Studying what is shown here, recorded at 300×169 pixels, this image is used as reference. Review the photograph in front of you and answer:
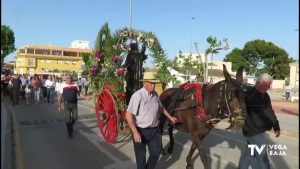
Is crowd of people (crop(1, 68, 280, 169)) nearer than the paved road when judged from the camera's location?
Yes

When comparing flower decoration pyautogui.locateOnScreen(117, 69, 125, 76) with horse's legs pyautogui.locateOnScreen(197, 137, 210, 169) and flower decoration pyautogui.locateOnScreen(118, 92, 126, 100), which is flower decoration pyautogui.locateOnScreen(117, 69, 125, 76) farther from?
horse's legs pyautogui.locateOnScreen(197, 137, 210, 169)

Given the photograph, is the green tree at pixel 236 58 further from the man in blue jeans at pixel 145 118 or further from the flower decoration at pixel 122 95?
the man in blue jeans at pixel 145 118

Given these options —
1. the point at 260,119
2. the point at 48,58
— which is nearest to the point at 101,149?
the point at 260,119

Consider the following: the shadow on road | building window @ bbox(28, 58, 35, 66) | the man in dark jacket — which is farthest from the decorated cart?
building window @ bbox(28, 58, 35, 66)

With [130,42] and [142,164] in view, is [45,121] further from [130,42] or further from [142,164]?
[142,164]

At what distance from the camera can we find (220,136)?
11633 millimetres

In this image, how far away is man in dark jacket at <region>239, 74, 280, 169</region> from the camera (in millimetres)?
5723

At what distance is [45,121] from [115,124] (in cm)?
571

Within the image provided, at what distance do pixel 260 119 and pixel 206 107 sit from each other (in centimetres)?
139

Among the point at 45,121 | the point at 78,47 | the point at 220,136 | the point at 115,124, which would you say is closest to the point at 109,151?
the point at 115,124

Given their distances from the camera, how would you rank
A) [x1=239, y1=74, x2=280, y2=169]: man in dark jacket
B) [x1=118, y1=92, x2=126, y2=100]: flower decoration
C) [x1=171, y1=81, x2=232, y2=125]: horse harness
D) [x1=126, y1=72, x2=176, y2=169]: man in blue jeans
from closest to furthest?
[x1=239, y1=74, x2=280, y2=169]: man in dark jacket < [x1=126, y1=72, x2=176, y2=169]: man in blue jeans < [x1=171, y1=81, x2=232, y2=125]: horse harness < [x1=118, y1=92, x2=126, y2=100]: flower decoration

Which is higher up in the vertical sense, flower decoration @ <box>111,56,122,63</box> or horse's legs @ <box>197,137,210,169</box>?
flower decoration @ <box>111,56,122,63</box>

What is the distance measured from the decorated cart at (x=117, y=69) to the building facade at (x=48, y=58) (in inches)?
3012

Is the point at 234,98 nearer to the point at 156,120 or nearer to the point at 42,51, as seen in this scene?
the point at 156,120
